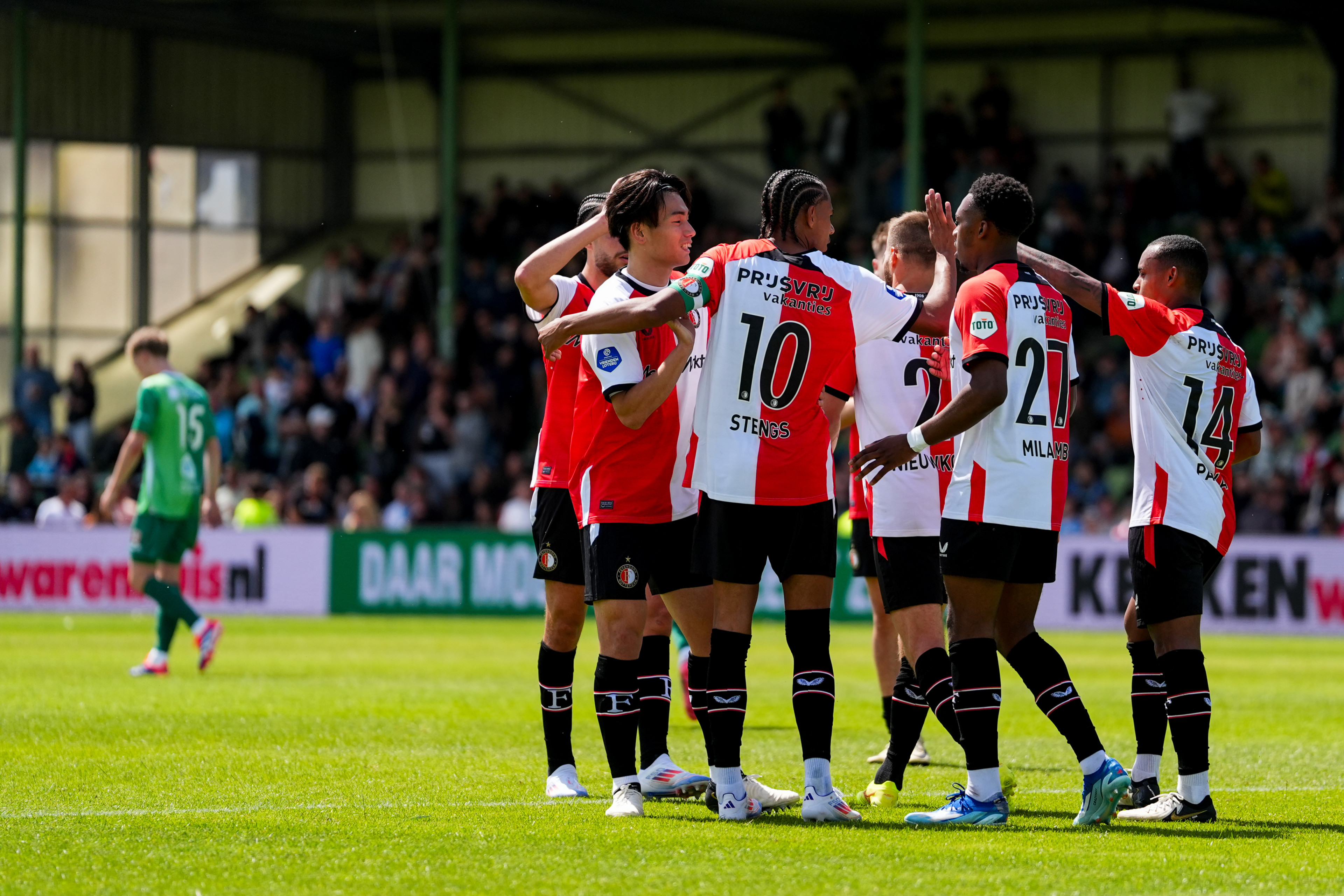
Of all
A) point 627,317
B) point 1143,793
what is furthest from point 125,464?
point 1143,793

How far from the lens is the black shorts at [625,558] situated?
730 centimetres

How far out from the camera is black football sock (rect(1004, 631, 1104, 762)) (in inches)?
281

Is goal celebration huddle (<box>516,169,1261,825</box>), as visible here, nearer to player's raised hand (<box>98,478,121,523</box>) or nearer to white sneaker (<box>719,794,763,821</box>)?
white sneaker (<box>719,794,763,821</box>)

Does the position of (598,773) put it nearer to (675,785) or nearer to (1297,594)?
(675,785)

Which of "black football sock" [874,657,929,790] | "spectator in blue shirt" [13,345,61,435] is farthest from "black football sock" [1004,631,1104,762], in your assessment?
"spectator in blue shirt" [13,345,61,435]

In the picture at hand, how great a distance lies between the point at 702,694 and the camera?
25.0 ft

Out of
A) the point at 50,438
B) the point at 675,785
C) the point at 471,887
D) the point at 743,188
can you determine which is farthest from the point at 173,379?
the point at 743,188

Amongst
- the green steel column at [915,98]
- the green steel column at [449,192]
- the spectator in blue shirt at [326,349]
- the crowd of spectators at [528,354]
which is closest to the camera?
the crowd of spectators at [528,354]

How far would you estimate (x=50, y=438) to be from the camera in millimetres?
28828

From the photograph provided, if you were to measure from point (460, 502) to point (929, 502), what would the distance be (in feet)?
61.2

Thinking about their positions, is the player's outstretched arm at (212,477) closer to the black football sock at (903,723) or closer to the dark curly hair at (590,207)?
the dark curly hair at (590,207)

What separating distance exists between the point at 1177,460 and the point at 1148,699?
39.3 inches

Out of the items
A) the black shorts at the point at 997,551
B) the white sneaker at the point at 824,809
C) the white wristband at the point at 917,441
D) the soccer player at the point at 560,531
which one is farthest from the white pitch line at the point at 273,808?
the white wristband at the point at 917,441

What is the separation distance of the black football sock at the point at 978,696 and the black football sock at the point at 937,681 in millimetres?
449
